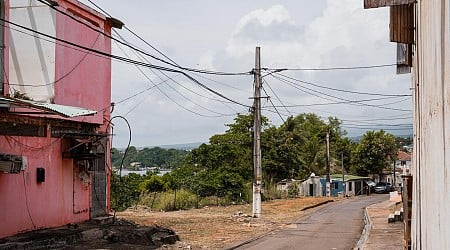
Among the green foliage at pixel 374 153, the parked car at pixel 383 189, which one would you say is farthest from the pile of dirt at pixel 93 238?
the green foliage at pixel 374 153

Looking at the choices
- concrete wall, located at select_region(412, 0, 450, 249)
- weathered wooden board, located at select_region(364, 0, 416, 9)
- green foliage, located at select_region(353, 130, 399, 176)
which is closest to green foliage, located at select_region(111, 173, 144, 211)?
weathered wooden board, located at select_region(364, 0, 416, 9)

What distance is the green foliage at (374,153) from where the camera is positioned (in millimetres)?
69312

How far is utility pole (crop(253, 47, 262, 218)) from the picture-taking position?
94.4ft

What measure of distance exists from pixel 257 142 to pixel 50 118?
513 inches

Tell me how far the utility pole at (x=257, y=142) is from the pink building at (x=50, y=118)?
30.4 ft

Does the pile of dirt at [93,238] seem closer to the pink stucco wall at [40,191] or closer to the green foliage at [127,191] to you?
the pink stucco wall at [40,191]

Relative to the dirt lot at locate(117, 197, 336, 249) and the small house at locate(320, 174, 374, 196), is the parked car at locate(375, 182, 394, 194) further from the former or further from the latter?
the dirt lot at locate(117, 197, 336, 249)

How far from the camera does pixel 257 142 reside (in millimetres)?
28766

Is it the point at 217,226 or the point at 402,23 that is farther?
the point at 217,226

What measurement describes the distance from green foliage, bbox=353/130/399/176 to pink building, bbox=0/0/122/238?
5241 cm

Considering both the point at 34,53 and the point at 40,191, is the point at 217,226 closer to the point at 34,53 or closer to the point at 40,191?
the point at 40,191

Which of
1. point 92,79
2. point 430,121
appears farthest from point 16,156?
point 430,121

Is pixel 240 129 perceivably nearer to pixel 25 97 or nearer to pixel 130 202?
pixel 130 202

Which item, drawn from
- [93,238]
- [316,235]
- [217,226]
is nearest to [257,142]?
[217,226]
